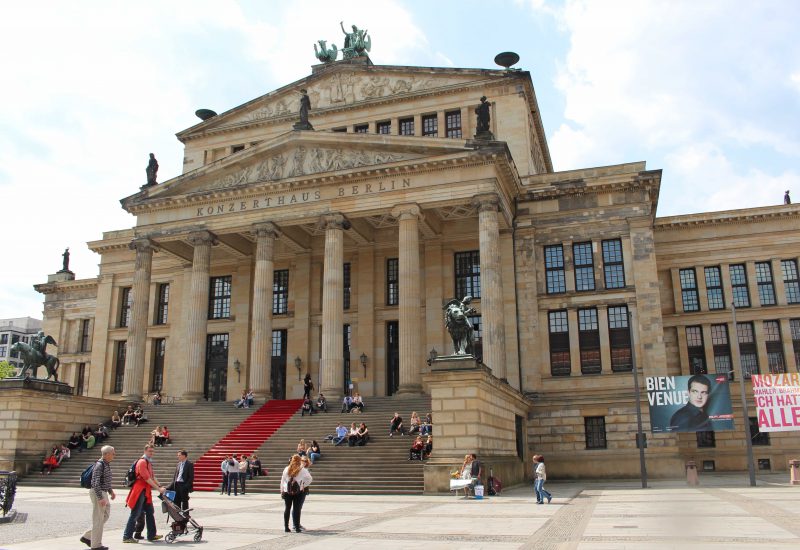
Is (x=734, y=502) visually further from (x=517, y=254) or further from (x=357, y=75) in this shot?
(x=357, y=75)

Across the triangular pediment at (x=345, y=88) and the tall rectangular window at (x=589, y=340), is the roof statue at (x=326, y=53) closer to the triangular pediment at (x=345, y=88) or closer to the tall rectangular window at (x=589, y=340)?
the triangular pediment at (x=345, y=88)

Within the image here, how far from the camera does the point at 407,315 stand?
36750 mm

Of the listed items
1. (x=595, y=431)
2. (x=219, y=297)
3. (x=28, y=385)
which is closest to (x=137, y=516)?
(x=28, y=385)

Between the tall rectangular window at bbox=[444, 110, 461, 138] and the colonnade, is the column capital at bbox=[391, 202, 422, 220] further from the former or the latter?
the tall rectangular window at bbox=[444, 110, 461, 138]

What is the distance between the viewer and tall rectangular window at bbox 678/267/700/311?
4641cm

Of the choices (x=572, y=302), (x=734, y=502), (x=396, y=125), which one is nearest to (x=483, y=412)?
(x=734, y=502)

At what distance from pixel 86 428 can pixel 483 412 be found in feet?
71.6

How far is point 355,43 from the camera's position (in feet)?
166

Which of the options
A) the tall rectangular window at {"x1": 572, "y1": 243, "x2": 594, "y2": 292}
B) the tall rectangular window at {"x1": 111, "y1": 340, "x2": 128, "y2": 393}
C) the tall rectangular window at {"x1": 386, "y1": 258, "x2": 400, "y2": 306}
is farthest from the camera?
the tall rectangular window at {"x1": 111, "y1": 340, "x2": 128, "y2": 393}

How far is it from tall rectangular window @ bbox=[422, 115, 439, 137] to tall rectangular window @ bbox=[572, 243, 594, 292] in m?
12.2

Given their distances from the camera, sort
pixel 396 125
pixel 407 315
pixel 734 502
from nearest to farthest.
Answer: pixel 734 502
pixel 407 315
pixel 396 125

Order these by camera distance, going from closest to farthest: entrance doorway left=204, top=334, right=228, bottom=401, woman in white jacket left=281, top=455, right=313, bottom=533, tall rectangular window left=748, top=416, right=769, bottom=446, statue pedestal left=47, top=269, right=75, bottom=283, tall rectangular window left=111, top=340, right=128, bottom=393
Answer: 1. woman in white jacket left=281, top=455, right=313, bottom=533
2. tall rectangular window left=748, top=416, right=769, bottom=446
3. entrance doorway left=204, top=334, right=228, bottom=401
4. tall rectangular window left=111, top=340, right=128, bottom=393
5. statue pedestal left=47, top=269, right=75, bottom=283

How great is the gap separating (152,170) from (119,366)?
49.0ft

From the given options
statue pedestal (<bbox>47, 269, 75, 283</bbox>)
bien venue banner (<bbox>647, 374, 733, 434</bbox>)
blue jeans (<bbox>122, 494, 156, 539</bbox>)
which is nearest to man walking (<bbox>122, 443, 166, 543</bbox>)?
blue jeans (<bbox>122, 494, 156, 539</bbox>)
